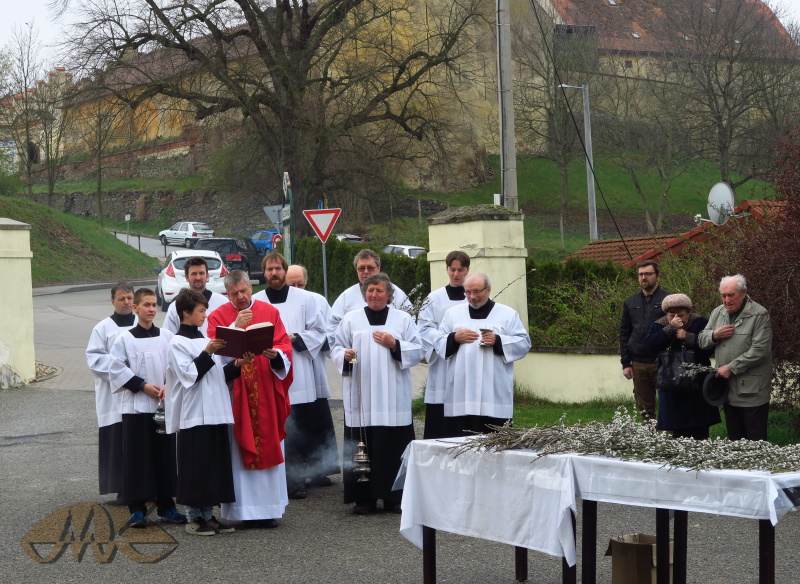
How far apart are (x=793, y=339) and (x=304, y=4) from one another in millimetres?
23632

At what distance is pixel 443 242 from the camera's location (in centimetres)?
1326

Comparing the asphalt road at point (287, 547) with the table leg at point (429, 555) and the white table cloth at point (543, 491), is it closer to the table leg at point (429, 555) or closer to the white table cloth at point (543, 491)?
the white table cloth at point (543, 491)

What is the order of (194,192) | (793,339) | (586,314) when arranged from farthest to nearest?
(194,192), (586,314), (793,339)

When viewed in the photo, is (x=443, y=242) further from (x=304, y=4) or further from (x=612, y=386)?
(x=304, y=4)

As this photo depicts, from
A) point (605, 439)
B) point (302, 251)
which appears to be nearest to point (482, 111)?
point (302, 251)

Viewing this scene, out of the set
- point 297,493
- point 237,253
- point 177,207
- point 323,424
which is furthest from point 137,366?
point 177,207

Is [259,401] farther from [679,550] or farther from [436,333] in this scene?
[679,550]

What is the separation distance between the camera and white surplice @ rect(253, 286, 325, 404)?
9234mm

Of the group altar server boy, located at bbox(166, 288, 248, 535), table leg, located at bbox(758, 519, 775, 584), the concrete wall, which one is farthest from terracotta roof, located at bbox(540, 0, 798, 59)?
table leg, located at bbox(758, 519, 775, 584)

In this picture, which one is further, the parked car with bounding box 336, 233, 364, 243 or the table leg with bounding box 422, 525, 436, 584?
the parked car with bounding box 336, 233, 364, 243

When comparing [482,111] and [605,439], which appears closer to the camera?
[605,439]

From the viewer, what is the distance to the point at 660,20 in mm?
56438

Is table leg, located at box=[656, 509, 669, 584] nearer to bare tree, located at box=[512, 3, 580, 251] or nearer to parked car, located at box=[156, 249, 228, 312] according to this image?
parked car, located at box=[156, 249, 228, 312]

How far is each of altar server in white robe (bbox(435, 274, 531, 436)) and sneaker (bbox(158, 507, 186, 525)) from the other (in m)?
2.12
